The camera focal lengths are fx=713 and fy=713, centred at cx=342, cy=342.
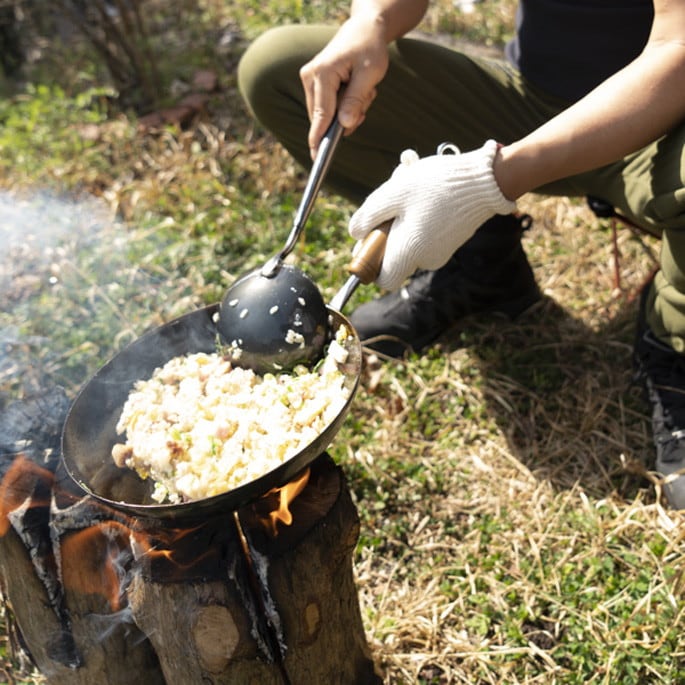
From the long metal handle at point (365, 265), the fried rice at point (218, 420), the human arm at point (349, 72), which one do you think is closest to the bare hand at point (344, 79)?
the human arm at point (349, 72)

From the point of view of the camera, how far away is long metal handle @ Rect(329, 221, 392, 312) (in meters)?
1.87

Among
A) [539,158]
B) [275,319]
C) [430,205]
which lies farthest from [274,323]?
[539,158]

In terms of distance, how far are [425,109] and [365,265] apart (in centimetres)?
108

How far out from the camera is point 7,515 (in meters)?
1.72

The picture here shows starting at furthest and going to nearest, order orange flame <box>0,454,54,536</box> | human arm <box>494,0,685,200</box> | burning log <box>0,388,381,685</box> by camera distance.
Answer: human arm <box>494,0,685,200</box> → orange flame <box>0,454,54,536</box> → burning log <box>0,388,381,685</box>

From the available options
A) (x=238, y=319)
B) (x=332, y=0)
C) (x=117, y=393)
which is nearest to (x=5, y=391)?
(x=117, y=393)

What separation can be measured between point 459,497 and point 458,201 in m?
1.03

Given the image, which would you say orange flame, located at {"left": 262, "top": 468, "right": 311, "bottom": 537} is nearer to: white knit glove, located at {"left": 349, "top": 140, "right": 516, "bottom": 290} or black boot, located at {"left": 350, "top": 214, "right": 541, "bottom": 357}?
white knit glove, located at {"left": 349, "top": 140, "right": 516, "bottom": 290}

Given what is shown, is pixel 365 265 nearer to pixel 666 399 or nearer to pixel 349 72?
pixel 349 72

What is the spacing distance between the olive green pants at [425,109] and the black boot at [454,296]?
1.03 feet

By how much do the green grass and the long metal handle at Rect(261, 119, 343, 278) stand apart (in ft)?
2.78

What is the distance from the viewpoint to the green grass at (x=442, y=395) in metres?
2.00

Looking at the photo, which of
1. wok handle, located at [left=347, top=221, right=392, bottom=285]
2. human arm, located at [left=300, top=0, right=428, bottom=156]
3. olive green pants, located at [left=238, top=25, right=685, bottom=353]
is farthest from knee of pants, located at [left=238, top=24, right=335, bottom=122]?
wok handle, located at [left=347, top=221, right=392, bottom=285]

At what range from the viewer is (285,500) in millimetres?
1647
